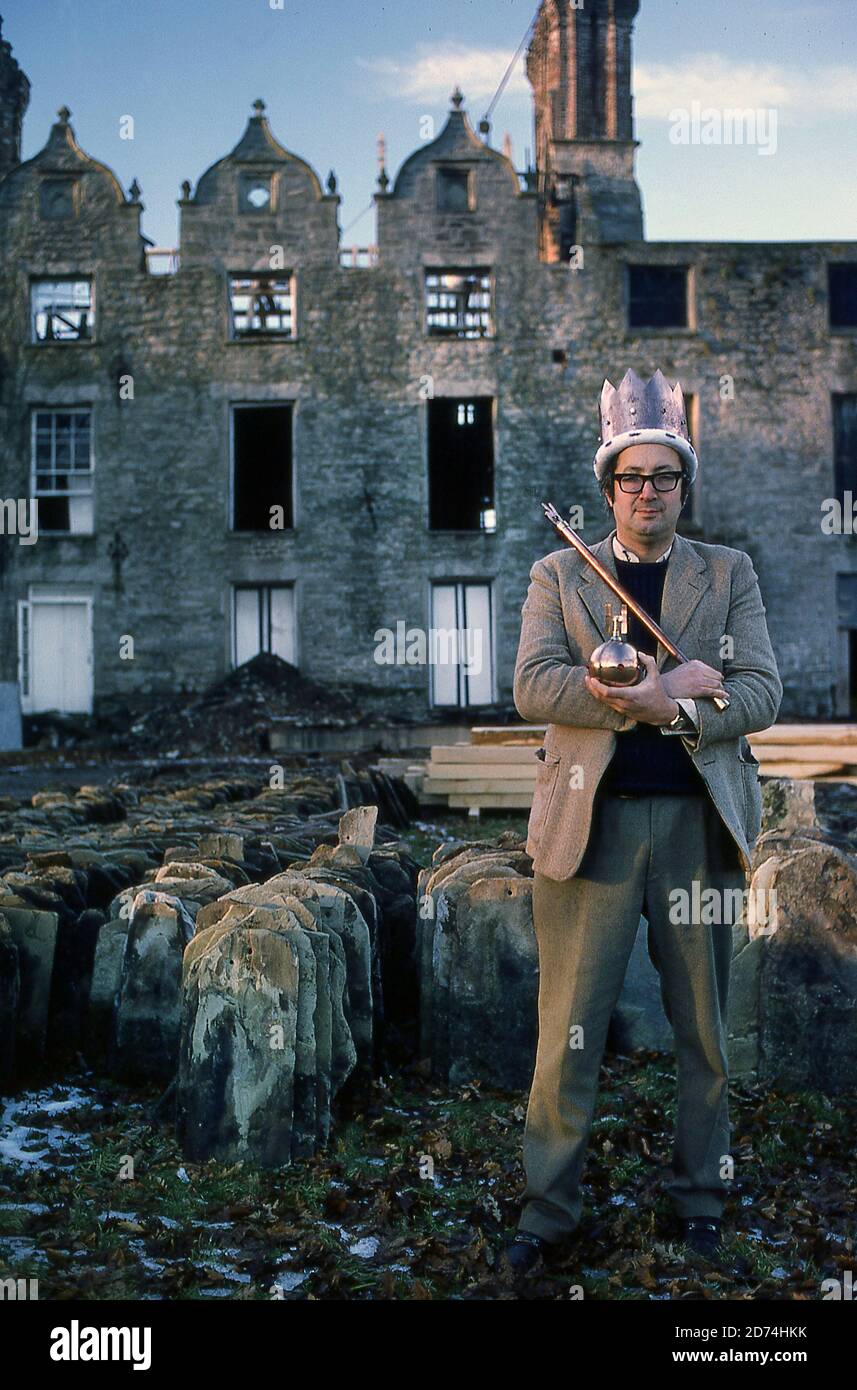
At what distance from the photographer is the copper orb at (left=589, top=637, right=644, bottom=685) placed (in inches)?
127

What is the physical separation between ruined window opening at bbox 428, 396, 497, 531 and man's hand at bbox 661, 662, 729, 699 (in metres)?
20.4

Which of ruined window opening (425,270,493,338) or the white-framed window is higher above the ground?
the white-framed window

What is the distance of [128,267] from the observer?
23750mm

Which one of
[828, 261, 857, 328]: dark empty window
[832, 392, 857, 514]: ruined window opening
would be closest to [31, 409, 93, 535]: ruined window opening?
[832, 392, 857, 514]: ruined window opening

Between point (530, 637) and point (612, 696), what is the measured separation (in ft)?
1.31

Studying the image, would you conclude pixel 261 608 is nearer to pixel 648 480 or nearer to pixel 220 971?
pixel 220 971

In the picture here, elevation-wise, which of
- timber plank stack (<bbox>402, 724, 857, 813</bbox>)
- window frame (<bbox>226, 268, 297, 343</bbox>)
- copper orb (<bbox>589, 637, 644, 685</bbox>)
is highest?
window frame (<bbox>226, 268, 297, 343</bbox>)

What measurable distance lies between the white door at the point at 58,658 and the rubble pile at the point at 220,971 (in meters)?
16.8

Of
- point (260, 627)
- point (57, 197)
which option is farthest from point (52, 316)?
point (260, 627)

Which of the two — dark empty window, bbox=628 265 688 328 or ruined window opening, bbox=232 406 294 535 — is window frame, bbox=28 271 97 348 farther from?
dark empty window, bbox=628 265 688 328

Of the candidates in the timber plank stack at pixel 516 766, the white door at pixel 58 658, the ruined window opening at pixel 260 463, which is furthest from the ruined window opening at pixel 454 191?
the timber plank stack at pixel 516 766

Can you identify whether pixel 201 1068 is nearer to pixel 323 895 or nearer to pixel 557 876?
pixel 323 895

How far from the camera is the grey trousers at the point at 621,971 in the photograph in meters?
3.43

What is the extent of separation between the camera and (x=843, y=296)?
78.6 feet
